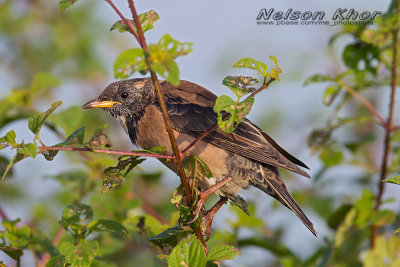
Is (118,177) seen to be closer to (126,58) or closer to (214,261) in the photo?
(214,261)

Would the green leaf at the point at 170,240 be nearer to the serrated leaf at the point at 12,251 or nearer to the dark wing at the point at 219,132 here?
the serrated leaf at the point at 12,251

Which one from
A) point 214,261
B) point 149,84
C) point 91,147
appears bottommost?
point 214,261

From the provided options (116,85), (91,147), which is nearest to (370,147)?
(116,85)

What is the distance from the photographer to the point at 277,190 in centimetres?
457

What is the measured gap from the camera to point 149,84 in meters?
5.30

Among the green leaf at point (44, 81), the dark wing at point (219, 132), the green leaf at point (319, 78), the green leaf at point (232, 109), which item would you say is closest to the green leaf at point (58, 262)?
the green leaf at point (232, 109)

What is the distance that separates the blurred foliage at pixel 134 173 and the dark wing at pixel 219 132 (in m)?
0.46

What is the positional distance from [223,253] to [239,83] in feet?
2.78

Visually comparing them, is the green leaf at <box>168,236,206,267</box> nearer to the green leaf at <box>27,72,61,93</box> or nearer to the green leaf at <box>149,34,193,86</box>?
the green leaf at <box>149,34,193,86</box>

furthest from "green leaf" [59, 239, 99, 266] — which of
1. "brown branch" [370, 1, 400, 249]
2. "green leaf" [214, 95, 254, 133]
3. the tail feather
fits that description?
"brown branch" [370, 1, 400, 249]

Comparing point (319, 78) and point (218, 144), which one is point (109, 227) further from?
point (319, 78)

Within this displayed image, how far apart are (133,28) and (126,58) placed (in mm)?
296

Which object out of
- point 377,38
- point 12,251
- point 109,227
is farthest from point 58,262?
point 377,38

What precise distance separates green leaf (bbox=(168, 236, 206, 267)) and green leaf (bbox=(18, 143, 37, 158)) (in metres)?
0.77
